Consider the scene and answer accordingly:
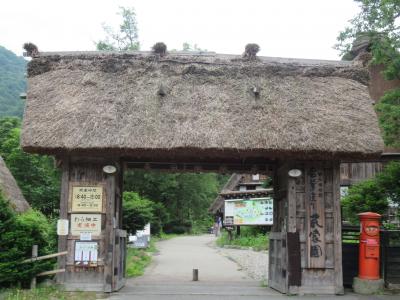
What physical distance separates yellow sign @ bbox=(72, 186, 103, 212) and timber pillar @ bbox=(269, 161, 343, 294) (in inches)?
176

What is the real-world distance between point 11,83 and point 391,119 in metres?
49.0

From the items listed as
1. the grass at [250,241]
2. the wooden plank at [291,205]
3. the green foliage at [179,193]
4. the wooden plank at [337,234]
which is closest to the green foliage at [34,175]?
the grass at [250,241]

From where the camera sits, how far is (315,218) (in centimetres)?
1165

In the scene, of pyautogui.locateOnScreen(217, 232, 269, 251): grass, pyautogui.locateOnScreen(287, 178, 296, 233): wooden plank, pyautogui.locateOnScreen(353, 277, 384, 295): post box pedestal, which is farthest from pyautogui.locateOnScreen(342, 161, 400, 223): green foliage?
pyautogui.locateOnScreen(217, 232, 269, 251): grass

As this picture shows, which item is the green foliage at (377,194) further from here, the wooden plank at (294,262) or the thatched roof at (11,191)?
the thatched roof at (11,191)

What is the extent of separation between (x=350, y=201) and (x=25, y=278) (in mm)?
9707

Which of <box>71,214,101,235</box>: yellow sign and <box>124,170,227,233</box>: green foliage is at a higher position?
<box>124,170,227,233</box>: green foliage

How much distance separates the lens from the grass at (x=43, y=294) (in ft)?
32.9

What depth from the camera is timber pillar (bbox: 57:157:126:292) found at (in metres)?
11.4

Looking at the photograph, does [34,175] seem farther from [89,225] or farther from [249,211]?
[89,225]

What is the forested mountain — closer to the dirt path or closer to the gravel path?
the gravel path

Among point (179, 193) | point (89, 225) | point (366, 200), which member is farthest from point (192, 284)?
point (179, 193)

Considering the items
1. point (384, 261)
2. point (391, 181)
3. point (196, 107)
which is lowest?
point (384, 261)

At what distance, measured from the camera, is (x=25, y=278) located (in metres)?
11.1
